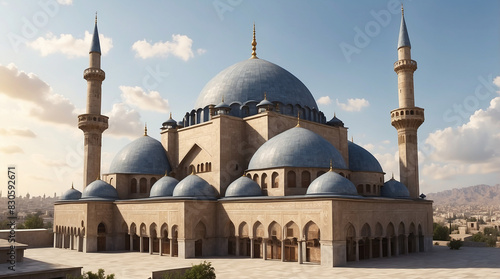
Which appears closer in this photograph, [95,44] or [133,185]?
[133,185]

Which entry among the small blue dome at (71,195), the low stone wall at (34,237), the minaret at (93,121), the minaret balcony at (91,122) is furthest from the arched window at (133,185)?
the low stone wall at (34,237)

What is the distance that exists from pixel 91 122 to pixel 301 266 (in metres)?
20.5

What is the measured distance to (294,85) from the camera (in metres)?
33.2

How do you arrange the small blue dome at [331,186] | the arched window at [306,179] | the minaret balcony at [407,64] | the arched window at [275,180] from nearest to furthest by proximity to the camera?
A: 1. the small blue dome at [331,186]
2. the arched window at [306,179]
3. the arched window at [275,180]
4. the minaret balcony at [407,64]

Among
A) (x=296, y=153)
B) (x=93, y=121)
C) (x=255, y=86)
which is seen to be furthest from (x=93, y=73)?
(x=296, y=153)

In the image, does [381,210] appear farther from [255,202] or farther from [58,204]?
[58,204]

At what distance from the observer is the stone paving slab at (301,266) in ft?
58.4

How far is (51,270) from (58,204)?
1768 centimetres

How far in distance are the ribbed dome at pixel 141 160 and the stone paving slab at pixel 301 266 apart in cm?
723

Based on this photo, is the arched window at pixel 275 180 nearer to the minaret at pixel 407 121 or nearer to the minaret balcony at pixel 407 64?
the minaret at pixel 407 121

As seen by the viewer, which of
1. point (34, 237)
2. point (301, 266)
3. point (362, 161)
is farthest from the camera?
point (34, 237)

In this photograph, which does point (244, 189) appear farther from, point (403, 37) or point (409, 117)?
point (403, 37)

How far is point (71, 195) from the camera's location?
106 ft

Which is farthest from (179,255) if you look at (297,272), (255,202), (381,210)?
(381,210)
